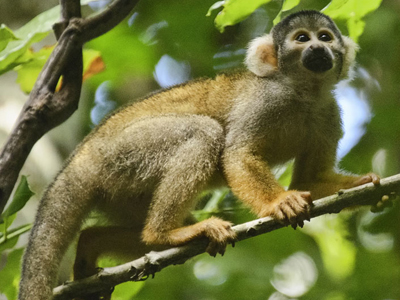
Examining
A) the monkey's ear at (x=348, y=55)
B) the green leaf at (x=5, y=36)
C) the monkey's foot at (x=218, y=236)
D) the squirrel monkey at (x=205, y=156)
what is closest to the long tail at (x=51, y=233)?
the squirrel monkey at (x=205, y=156)

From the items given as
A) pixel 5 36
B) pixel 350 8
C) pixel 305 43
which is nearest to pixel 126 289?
pixel 5 36

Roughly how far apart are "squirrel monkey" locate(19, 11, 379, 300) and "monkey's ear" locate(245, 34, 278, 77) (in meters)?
0.01

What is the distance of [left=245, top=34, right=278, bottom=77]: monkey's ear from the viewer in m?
5.20

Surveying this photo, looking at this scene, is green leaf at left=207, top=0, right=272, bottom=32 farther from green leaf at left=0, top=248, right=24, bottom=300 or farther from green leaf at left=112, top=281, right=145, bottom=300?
green leaf at left=0, top=248, right=24, bottom=300

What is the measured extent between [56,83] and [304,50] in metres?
2.30

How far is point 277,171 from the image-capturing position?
18.6 feet

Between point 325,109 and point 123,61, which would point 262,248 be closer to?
point 325,109

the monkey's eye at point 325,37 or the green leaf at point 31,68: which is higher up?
the green leaf at point 31,68

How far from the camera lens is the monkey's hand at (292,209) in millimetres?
3871

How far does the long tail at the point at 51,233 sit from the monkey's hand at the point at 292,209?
1.62 metres

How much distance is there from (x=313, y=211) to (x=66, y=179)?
2119 millimetres

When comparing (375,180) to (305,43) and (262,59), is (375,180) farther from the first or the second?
(262,59)

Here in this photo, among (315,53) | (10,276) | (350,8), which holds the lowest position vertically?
(10,276)

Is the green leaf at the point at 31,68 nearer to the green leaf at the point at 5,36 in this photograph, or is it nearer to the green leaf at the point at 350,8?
the green leaf at the point at 5,36
